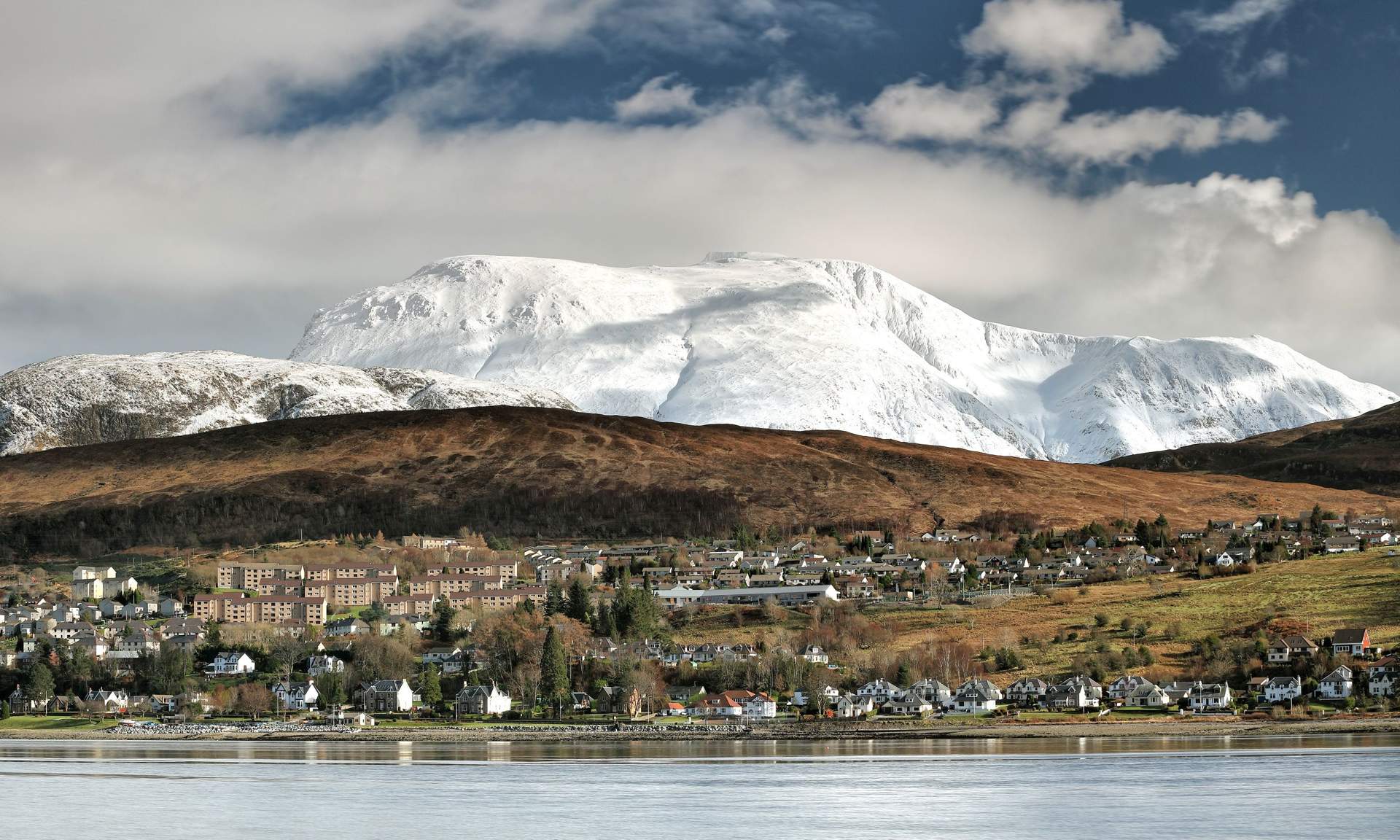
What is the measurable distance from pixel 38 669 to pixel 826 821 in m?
102


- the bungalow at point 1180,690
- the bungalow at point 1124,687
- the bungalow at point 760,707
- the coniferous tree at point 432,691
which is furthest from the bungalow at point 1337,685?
the coniferous tree at point 432,691

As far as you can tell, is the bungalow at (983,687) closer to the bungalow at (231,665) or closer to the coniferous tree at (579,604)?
the coniferous tree at (579,604)

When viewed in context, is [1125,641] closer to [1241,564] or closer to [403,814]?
[1241,564]

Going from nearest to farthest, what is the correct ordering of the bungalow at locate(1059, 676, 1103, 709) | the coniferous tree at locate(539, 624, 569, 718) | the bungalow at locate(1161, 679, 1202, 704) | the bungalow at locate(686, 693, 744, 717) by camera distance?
the bungalow at locate(1161, 679, 1202, 704) < the bungalow at locate(1059, 676, 1103, 709) < the bungalow at locate(686, 693, 744, 717) < the coniferous tree at locate(539, 624, 569, 718)

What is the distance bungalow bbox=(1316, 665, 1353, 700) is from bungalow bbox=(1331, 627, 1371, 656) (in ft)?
35.6

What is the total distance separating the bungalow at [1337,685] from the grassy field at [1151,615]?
1702 cm

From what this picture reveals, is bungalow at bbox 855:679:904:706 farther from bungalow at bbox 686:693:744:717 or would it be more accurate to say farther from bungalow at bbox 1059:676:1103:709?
bungalow at bbox 1059:676:1103:709

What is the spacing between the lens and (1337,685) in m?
117

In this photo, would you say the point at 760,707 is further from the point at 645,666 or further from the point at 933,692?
the point at 645,666

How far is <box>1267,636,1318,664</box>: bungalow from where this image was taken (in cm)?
12875

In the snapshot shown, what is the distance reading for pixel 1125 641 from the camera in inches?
5753

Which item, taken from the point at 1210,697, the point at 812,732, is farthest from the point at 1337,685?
the point at 812,732

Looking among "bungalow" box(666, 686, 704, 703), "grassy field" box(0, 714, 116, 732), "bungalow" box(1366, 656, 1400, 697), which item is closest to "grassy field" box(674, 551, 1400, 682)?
"bungalow" box(1366, 656, 1400, 697)

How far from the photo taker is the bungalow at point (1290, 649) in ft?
422
